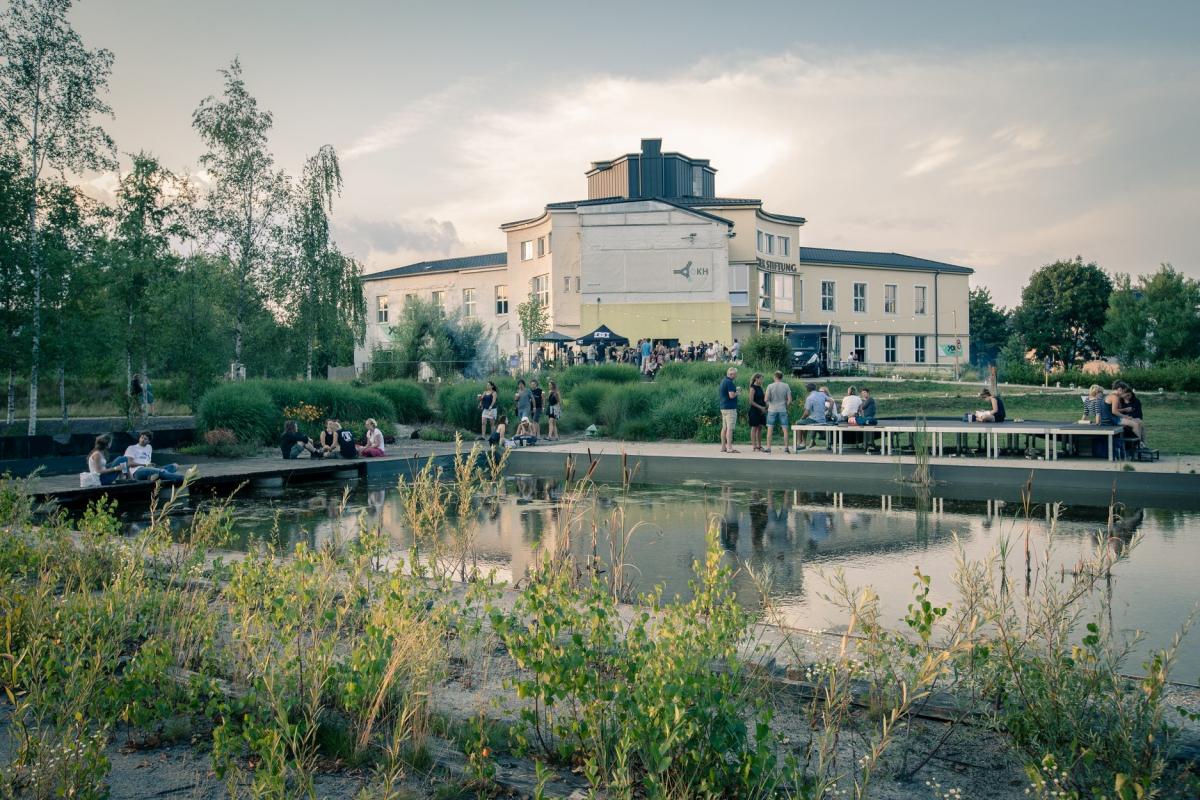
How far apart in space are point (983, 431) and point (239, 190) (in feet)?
82.7

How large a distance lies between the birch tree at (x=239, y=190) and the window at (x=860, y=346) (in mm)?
35620

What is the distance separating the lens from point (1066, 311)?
64.1 metres

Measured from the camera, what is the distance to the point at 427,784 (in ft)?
11.7

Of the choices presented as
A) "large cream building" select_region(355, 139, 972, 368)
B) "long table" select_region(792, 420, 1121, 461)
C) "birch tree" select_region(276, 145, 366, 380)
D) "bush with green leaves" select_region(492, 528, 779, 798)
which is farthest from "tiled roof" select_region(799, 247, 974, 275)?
"bush with green leaves" select_region(492, 528, 779, 798)

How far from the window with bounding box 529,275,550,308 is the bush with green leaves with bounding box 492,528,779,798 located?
1713 inches

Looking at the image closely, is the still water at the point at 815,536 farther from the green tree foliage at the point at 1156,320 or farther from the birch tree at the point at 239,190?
the green tree foliage at the point at 1156,320

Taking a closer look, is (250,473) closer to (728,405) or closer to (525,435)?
(525,435)

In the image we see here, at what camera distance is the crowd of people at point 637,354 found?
128 ft

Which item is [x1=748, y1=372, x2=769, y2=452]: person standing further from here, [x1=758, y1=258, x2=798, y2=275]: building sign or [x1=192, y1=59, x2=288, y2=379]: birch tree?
[x1=758, y1=258, x2=798, y2=275]: building sign

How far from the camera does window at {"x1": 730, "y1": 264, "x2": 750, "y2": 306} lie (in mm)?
47875

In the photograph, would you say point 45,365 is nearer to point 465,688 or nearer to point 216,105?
point 216,105

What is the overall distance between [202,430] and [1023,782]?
70.3ft

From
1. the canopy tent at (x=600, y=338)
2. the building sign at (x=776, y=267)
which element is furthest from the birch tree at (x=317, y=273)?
the building sign at (x=776, y=267)

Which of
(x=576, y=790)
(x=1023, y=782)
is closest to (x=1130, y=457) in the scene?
(x=1023, y=782)
